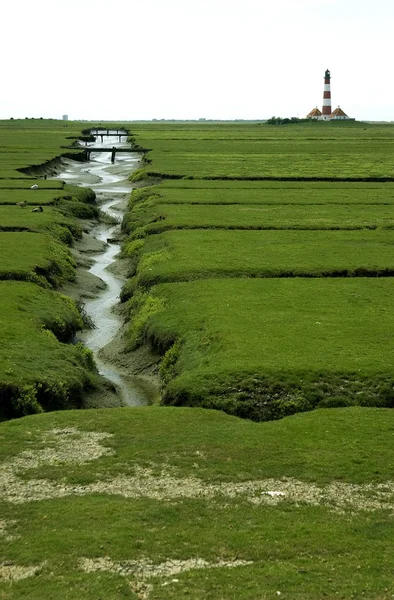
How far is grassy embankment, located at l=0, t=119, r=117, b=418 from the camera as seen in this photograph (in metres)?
22.6

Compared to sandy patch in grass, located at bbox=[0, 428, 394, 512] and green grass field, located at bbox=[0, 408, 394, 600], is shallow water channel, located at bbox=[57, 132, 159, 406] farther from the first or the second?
sandy patch in grass, located at bbox=[0, 428, 394, 512]

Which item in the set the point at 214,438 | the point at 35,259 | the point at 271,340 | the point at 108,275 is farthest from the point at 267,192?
the point at 214,438

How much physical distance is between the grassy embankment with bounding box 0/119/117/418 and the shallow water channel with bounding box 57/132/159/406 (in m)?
1.13

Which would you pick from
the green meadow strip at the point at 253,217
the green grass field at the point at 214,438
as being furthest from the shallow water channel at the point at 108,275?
the green meadow strip at the point at 253,217

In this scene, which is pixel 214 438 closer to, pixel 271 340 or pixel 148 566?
pixel 148 566

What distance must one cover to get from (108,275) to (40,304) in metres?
12.0

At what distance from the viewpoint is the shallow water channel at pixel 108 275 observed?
26375 mm

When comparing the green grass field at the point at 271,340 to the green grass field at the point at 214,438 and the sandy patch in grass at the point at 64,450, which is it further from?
the sandy patch in grass at the point at 64,450

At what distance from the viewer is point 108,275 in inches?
1687

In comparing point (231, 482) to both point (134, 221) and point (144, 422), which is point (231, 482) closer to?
point (144, 422)

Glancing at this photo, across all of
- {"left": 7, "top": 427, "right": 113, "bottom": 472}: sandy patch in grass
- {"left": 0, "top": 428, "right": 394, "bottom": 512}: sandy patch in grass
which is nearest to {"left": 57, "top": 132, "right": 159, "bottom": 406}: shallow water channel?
{"left": 7, "top": 427, "right": 113, "bottom": 472}: sandy patch in grass

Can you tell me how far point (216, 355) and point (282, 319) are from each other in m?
4.48

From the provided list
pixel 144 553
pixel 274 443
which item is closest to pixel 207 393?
pixel 274 443

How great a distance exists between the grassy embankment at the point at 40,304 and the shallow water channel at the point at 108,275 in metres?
1.13
